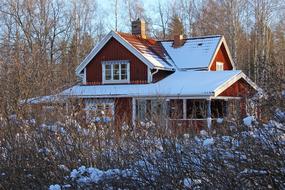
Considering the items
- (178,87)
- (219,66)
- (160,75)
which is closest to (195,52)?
(219,66)

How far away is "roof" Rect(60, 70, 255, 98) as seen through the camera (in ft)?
80.3

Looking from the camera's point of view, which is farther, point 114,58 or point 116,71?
point 116,71

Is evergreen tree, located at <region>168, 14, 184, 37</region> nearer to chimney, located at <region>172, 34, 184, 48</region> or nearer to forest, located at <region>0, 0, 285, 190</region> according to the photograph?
chimney, located at <region>172, 34, 184, 48</region>

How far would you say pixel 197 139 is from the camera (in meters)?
5.78

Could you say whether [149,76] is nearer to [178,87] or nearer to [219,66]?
[178,87]

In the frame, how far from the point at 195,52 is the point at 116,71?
485 cm

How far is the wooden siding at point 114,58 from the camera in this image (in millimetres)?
28453

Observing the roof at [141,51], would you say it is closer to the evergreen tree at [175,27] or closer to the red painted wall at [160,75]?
the red painted wall at [160,75]

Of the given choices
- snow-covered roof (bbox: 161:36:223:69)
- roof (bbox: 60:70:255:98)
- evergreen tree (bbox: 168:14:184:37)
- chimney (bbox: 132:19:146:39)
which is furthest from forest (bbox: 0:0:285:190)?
evergreen tree (bbox: 168:14:184:37)

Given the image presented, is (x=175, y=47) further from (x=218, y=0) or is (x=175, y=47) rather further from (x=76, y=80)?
(x=218, y=0)

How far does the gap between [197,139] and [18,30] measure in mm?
42836

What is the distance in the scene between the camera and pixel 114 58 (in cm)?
2923

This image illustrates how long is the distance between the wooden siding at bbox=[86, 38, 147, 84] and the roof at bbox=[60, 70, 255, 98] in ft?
2.12

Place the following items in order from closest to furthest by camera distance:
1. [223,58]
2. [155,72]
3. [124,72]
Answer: [155,72] < [124,72] < [223,58]
